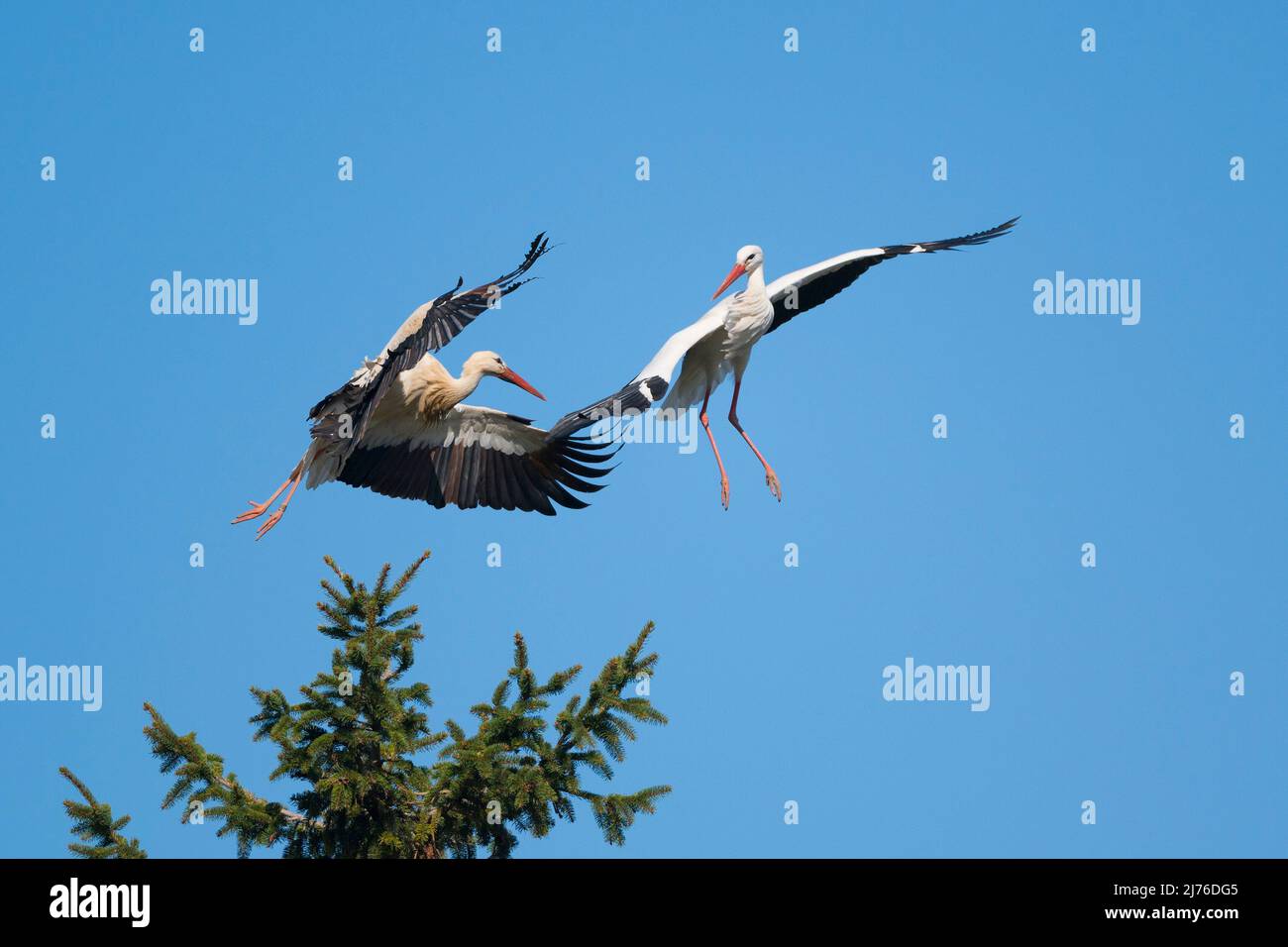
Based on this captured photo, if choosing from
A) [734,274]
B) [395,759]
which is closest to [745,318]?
[734,274]

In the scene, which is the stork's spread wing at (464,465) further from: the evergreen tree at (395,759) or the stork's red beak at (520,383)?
the evergreen tree at (395,759)

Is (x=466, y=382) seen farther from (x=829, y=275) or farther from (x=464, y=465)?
(x=829, y=275)

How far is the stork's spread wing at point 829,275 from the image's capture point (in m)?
16.0

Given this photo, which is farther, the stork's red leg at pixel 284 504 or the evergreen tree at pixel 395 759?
the stork's red leg at pixel 284 504

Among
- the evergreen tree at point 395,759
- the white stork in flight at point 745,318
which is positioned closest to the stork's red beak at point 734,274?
the white stork in flight at point 745,318

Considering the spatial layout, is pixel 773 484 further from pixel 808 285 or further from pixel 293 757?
pixel 293 757

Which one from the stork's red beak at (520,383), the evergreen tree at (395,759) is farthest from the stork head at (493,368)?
the evergreen tree at (395,759)

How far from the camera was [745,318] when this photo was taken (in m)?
15.4

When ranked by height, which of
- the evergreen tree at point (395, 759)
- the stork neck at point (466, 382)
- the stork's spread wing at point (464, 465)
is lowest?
the evergreen tree at point (395, 759)

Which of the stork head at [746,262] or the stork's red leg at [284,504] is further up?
the stork head at [746,262]

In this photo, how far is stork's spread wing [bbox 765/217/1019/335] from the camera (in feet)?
52.4

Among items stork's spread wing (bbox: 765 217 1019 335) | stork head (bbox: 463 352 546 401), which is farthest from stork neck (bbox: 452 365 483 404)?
stork's spread wing (bbox: 765 217 1019 335)

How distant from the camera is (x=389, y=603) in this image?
11.2 metres
